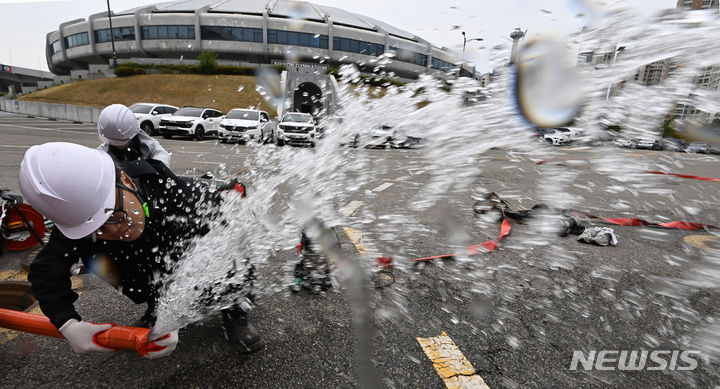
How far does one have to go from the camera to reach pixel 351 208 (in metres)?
5.26

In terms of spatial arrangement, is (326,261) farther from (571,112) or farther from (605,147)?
(605,147)

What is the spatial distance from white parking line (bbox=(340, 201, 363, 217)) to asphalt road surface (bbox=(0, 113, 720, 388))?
90 cm

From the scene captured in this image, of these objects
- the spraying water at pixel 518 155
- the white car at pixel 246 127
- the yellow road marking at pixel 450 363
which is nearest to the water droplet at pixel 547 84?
the spraying water at pixel 518 155

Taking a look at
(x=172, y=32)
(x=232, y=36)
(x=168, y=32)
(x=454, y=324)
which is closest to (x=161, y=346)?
A: (x=454, y=324)

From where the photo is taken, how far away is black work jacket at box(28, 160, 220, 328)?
1583mm

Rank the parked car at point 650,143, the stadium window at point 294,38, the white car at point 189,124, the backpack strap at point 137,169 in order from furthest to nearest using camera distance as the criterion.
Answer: the stadium window at point 294,38
the white car at point 189,124
the parked car at point 650,143
the backpack strap at point 137,169

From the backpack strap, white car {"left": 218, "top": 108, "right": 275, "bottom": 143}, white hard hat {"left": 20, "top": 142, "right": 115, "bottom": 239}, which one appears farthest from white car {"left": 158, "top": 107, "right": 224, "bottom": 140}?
white hard hat {"left": 20, "top": 142, "right": 115, "bottom": 239}

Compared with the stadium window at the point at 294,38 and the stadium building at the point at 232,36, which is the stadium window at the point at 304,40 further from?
the stadium building at the point at 232,36

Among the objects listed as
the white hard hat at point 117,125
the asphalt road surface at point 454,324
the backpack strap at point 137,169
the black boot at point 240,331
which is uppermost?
the white hard hat at point 117,125

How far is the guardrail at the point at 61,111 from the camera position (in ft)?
78.9

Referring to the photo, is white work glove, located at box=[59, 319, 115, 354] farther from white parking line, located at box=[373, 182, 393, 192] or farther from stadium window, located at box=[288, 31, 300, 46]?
stadium window, located at box=[288, 31, 300, 46]

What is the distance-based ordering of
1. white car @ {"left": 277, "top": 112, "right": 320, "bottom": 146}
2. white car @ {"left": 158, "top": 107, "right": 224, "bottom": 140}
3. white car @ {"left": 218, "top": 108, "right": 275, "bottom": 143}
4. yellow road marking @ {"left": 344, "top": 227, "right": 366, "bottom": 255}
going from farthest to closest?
1. white car @ {"left": 158, "top": 107, "right": 224, "bottom": 140}
2. white car @ {"left": 218, "top": 108, "right": 275, "bottom": 143}
3. white car @ {"left": 277, "top": 112, "right": 320, "bottom": 146}
4. yellow road marking @ {"left": 344, "top": 227, "right": 366, "bottom": 255}

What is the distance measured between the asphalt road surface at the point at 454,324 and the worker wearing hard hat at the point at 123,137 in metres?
1.14

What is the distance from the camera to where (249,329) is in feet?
6.70
